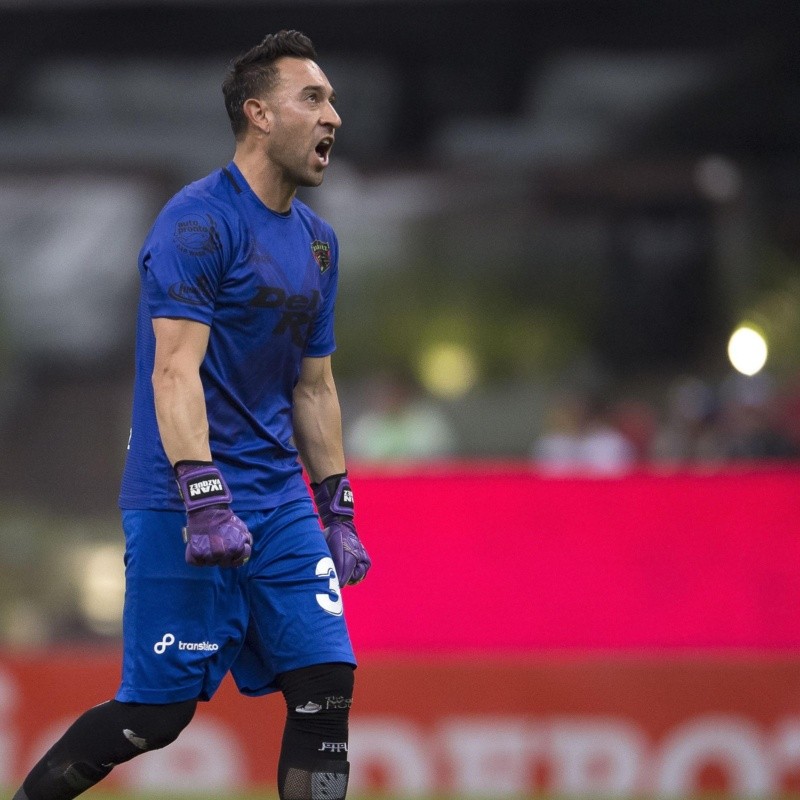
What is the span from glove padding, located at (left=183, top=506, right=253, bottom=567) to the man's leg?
501 millimetres

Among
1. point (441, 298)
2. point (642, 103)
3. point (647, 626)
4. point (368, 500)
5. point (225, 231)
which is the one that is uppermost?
point (642, 103)

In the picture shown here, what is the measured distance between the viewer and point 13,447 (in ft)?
48.0

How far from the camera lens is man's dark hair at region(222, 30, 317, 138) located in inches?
184

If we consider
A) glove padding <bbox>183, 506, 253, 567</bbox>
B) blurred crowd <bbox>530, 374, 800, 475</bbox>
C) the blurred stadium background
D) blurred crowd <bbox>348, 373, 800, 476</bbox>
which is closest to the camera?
glove padding <bbox>183, 506, 253, 567</bbox>

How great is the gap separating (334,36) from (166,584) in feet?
34.1

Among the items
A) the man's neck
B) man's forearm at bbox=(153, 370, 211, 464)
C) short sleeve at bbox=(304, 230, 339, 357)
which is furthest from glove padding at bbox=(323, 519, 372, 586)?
the man's neck

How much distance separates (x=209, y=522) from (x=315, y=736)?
27.8 inches

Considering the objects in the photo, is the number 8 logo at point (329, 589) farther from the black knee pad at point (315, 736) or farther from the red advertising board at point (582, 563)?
the red advertising board at point (582, 563)

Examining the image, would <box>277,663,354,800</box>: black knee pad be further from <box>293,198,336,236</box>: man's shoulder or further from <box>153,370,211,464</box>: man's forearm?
<box>293,198,336,236</box>: man's shoulder

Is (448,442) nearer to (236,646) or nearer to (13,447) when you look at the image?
(13,447)

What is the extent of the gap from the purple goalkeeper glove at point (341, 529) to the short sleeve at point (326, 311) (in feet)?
1.32

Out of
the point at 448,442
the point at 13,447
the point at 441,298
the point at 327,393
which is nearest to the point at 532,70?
the point at 441,298

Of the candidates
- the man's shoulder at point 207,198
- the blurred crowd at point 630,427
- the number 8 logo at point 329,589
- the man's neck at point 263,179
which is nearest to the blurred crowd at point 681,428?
the blurred crowd at point 630,427

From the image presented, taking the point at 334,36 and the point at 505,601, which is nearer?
the point at 505,601
